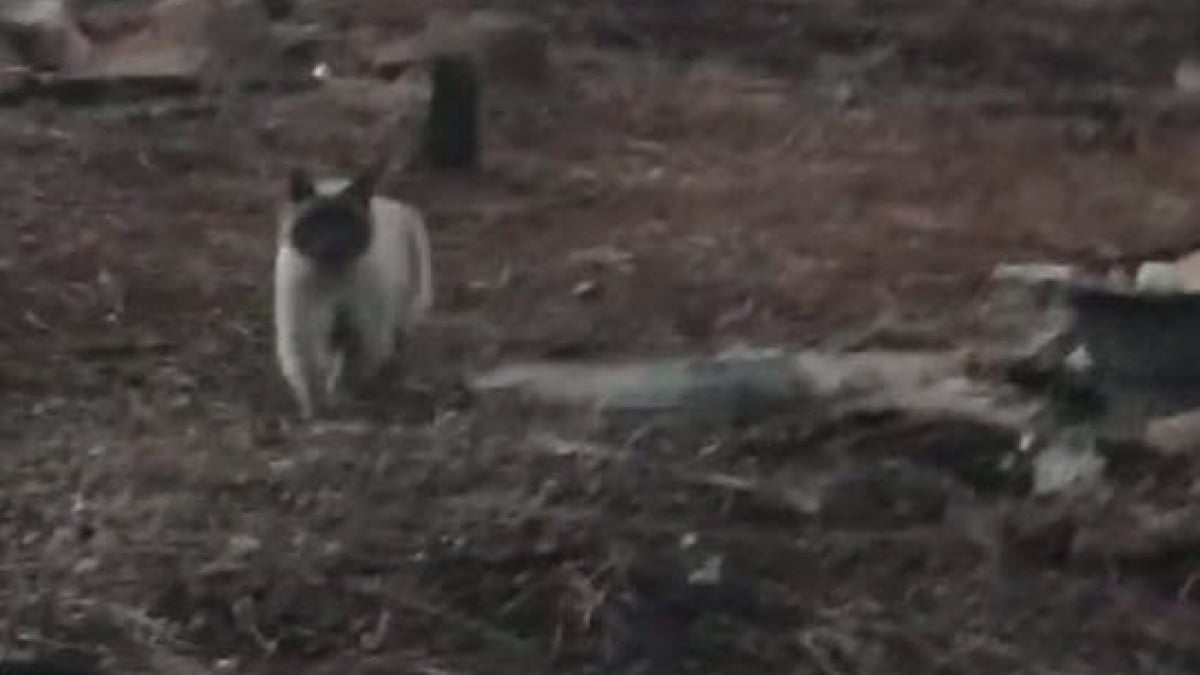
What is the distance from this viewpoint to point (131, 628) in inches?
250

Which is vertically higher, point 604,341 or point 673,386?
point 673,386

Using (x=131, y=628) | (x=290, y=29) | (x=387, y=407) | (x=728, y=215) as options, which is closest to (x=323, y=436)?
(x=387, y=407)

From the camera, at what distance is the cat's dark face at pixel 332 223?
8.27 meters

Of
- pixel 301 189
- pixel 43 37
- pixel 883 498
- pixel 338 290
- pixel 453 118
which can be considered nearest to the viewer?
pixel 883 498

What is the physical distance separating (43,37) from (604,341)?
3.95m

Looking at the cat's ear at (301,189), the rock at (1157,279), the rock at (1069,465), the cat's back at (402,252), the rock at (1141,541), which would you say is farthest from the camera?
the cat's ear at (301,189)

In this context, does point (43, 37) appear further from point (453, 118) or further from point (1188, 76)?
point (1188, 76)

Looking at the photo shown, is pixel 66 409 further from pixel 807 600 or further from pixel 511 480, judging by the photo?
pixel 807 600

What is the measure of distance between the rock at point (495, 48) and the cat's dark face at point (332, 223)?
2.84 metres

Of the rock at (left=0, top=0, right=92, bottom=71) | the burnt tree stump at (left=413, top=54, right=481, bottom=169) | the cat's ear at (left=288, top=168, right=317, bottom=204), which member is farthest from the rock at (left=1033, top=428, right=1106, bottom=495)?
the rock at (left=0, top=0, right=92, bottom=71)

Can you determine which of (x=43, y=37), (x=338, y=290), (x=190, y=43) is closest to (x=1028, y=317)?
(x=338, y=290)

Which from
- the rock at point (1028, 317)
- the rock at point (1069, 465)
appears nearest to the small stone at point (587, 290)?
the rock at point (1028, 317)

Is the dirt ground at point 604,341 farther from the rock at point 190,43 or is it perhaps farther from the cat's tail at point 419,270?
the rock at point 190,43

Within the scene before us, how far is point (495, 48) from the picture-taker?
11602 mm
